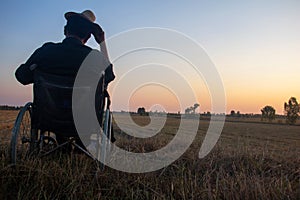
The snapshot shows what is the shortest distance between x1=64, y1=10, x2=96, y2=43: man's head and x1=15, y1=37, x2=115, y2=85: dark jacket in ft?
0.65

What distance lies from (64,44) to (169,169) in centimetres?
183

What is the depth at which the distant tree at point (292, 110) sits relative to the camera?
205 ft

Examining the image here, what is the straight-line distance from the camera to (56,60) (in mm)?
2674

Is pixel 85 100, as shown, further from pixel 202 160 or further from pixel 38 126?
pixel 202 160

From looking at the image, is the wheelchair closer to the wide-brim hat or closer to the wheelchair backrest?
the wheelchair backrest

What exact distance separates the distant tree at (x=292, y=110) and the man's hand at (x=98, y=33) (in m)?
66.9

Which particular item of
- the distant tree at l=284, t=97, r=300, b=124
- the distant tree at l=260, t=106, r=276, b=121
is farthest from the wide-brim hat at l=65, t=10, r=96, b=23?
the distant tree at l=260, t=106, r=276, b=121

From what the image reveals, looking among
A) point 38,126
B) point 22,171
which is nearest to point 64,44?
point 38,126

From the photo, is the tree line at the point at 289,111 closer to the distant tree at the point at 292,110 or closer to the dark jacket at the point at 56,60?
the distant tree at the point at 292,110

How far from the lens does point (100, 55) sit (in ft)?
9.25

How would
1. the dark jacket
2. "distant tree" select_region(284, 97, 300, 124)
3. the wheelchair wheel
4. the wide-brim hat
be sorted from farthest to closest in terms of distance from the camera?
"distant tree" select_region(284, 97, 300, 124), the wide-brim hat, the dark jacket, the wheelchair wheel

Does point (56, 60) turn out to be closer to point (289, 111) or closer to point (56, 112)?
point (56, 112)

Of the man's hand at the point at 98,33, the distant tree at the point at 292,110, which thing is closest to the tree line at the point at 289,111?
the distant tree at the point at 292,110

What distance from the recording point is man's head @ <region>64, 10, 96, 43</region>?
9.59 ft
